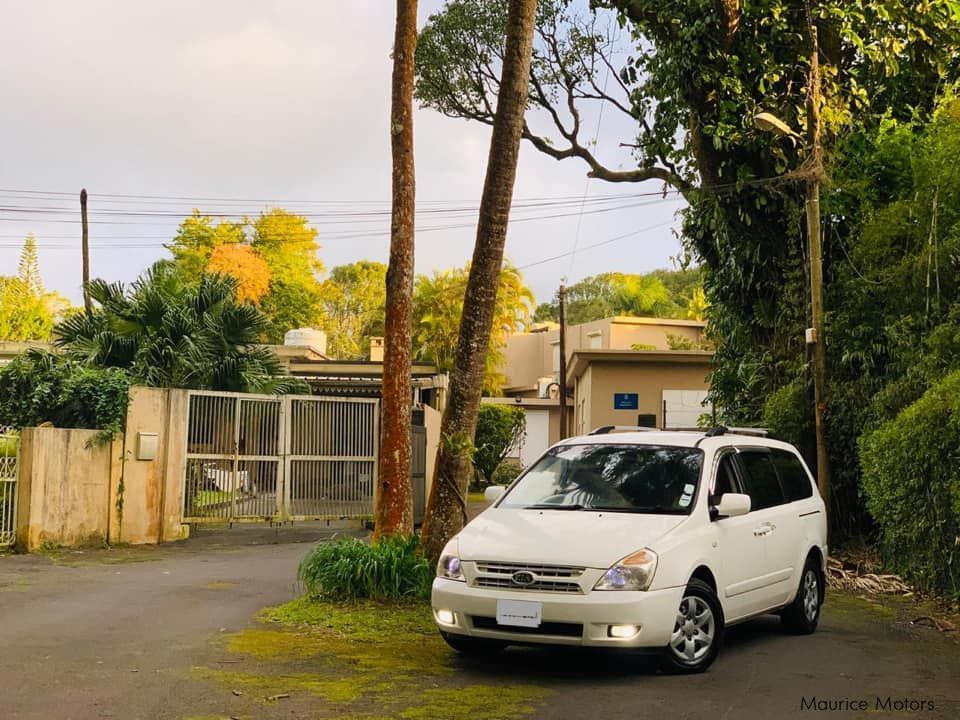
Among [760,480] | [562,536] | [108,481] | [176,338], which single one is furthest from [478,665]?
[176,338]

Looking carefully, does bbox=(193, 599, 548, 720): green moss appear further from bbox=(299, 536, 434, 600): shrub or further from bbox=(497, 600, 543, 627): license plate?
bbox=(497, 600, 543, 627): license plate

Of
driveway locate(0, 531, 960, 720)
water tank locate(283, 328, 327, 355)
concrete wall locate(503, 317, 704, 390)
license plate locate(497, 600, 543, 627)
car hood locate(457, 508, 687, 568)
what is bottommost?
driveway locate(0, 531, 960, 720)

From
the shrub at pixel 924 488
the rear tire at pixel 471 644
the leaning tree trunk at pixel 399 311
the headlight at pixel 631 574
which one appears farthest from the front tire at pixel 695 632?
the leaning tree trunk at pixel 399 311

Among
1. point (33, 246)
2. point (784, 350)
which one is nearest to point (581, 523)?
point (784, 350)

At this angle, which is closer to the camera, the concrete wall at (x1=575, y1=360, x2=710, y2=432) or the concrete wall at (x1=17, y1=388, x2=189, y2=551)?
the concrete wall at (x1=17, y1=388, x2=189, y2=551)

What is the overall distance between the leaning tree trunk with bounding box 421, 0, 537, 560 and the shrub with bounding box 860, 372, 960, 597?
447 centimetres

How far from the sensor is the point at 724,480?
9.75m

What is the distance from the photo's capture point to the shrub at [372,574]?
442 inches

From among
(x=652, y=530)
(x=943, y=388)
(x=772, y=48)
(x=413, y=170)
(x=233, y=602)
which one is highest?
Result: (x=772, y=48)

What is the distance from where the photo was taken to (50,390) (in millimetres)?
18938

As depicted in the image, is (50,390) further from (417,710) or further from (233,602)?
(417,710)

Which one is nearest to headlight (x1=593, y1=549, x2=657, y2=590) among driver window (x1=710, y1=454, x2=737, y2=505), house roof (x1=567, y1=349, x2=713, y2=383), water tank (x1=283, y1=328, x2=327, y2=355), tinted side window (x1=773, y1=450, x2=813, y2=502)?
driver window (x1=710, y1=454, x2=737, y2=505)

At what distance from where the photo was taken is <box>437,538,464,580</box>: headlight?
8.62 metres

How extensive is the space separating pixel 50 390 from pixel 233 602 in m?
7.87
